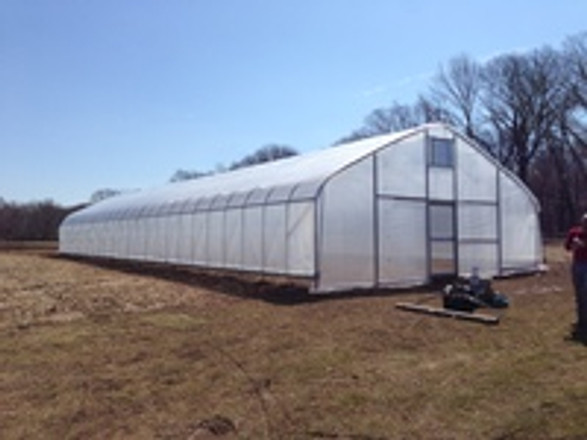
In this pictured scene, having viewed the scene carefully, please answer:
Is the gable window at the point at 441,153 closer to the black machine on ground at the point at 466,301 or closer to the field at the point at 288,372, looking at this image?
the field at the point at 288,372

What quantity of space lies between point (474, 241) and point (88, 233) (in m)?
24.6

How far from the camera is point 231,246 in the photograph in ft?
60.1

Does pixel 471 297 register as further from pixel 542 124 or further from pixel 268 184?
pixel 542 124

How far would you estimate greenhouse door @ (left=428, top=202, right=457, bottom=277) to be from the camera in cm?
1650

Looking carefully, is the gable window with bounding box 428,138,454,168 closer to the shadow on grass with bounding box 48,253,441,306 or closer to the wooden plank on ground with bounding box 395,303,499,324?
the shadow on grass with bounding box 48,253,441,306

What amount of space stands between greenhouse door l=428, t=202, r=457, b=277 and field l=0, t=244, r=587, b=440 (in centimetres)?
391

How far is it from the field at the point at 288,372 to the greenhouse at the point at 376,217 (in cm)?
229

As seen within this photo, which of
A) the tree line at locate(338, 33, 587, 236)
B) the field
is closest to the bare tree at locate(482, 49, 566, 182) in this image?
the tree line at locate(338, 33, 587, 236)

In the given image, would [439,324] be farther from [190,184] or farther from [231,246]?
[190,184]

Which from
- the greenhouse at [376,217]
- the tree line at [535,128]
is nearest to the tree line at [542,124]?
the tree line at [535,128]

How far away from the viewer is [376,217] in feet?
50.2

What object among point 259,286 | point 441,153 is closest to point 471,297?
point 259,286

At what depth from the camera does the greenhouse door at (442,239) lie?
16.5 m

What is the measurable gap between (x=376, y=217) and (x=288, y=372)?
878 centimetres
